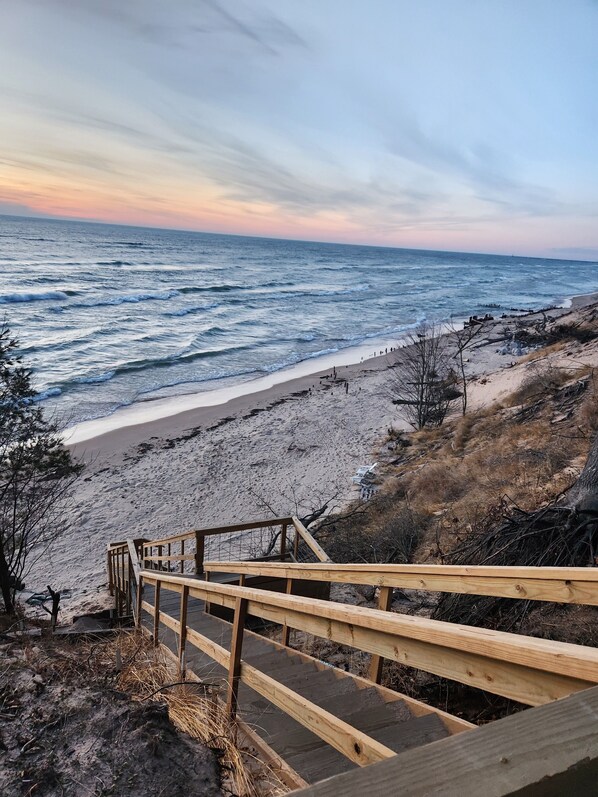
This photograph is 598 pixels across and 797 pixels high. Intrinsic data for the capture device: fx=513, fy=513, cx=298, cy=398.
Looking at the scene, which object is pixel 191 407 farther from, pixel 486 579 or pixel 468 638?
pixel 468 638

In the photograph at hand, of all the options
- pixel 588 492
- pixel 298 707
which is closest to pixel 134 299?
pixel 588 492

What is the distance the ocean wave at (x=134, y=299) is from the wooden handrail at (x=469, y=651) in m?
46.6

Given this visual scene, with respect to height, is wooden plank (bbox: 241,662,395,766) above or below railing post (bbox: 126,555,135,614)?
above

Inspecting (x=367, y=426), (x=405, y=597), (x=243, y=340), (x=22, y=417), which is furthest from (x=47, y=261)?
(x=405, y=597)

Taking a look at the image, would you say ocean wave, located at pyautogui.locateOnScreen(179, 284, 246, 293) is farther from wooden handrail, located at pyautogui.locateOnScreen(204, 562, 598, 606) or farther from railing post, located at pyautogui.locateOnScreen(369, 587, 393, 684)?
wooden handrail, located at pyautogui.locateOnScreen(204, 562, 598, 606)

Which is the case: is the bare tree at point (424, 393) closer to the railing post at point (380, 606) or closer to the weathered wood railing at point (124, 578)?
the weathered wood railing at point (124, 578)

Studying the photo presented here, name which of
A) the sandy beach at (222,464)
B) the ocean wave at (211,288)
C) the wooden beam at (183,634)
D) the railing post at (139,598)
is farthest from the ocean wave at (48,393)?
the ocean wave at (211,288)

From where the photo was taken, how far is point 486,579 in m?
2.11

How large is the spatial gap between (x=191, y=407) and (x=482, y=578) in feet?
71.7

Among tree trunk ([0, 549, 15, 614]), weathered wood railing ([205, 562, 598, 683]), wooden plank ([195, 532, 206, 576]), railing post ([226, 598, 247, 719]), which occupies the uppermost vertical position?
weathered wood railing ([205, 562, 598, 683])

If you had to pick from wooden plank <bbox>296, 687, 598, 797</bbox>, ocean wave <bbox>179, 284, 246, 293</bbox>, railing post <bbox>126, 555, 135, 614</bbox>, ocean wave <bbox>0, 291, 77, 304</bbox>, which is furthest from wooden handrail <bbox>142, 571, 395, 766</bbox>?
ocean wave <bbox>179, 284, 246, 293</bbox>

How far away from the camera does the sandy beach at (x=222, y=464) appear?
1391 centimetres

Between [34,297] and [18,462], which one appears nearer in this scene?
[18,462]

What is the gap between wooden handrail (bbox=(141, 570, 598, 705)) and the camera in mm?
1205
